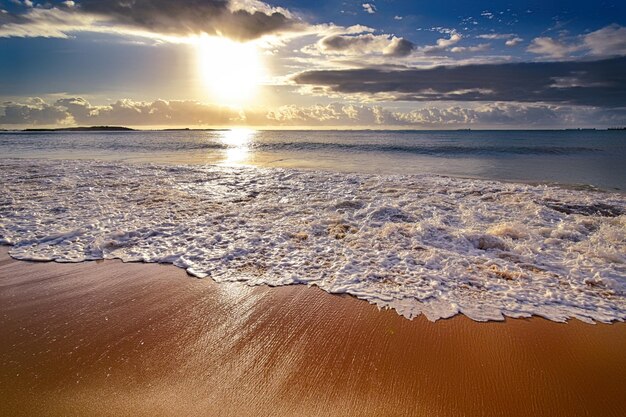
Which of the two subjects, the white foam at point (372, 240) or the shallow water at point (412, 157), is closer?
the white foam at point (372, 240)

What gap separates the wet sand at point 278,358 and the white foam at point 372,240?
1.65 feet

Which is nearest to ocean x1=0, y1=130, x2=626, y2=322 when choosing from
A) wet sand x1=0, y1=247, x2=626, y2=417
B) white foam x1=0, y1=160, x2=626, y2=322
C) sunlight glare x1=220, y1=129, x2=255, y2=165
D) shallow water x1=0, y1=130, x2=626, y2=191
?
white foam x1=0, y1=160, x2=626, y2=322

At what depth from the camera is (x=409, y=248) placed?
6.47 m

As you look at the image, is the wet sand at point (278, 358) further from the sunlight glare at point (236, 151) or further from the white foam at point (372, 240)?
the sunlight glare at point (236, 151)

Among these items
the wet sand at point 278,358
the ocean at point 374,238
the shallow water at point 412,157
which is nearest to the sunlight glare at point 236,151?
the shallow water at point 412,157

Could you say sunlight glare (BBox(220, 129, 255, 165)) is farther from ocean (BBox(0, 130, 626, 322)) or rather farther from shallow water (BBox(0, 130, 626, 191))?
ocean (BBox(0, 130, 626, 322))

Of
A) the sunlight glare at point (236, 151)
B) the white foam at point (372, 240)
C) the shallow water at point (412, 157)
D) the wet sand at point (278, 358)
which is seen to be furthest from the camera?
the sunlight glare at point (236, 151)

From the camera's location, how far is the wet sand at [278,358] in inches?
115

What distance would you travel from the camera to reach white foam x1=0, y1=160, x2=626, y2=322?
4.84 meters

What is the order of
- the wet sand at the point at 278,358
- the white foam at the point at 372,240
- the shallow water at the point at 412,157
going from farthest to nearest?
the shallow water at the point at 412,157
the white foam at the point at 372,240
the wet sand at the point at 278,358

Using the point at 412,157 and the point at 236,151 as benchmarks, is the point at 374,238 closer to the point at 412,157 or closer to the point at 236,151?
the point at 412,157

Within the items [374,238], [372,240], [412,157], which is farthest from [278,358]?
[412,157]

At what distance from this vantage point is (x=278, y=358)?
11.5ft

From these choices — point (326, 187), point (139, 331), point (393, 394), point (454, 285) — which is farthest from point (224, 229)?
point (326, 187)
